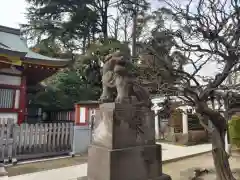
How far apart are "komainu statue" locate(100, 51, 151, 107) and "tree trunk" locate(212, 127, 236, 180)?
1.60m

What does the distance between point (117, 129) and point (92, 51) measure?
10.2 m

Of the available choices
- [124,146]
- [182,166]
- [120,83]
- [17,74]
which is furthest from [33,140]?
[182,166]

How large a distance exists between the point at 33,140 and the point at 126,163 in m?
4.61

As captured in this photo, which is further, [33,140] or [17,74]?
[17,74]

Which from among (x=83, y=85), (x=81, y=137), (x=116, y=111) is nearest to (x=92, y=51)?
(x=83, y=85)

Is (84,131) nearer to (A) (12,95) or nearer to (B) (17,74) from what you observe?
(A) (12,95)

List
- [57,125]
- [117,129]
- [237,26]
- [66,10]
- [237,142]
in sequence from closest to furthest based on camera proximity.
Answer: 1. [117,129]
2. [237,26]
3. [57,125]
4. [237,142]
5. [66,10]

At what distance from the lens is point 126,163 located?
3.24 meters

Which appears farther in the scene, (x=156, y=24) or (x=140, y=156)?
(x=156, y=24)

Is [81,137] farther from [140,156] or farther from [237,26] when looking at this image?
[237,26]

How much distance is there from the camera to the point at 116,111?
128 inches

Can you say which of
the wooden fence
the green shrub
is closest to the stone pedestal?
the wooden fence

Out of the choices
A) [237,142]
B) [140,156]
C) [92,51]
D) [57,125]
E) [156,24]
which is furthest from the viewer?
[92,51]

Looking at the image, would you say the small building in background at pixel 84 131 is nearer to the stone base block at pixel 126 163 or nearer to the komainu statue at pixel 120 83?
the komainu statue at pixel 120 83
